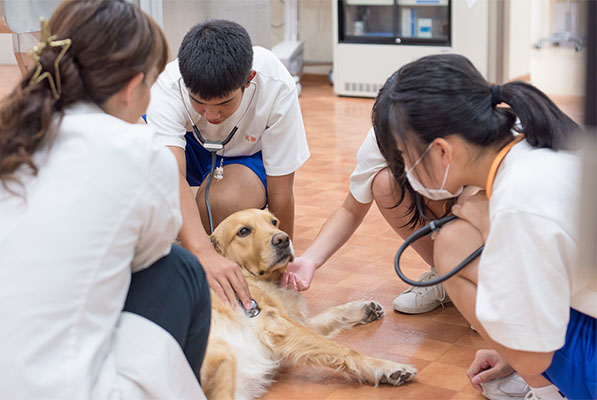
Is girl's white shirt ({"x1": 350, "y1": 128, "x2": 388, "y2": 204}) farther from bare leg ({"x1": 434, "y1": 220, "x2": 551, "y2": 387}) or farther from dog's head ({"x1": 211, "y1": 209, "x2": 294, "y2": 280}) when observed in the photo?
bare leg ({"x1": 434, "y1": 220, "x2": 551, "y2": 387})

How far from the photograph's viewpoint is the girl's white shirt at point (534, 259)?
126cm

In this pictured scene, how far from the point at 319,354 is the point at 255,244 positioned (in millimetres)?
405

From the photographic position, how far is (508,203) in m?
1.29

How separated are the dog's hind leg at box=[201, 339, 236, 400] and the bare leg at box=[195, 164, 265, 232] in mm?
918

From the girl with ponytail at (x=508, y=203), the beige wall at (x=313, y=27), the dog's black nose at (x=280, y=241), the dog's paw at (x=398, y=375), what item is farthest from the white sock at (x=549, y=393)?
the beige wall at (x=313, y=27)

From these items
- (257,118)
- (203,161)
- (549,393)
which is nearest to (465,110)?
(549,393)

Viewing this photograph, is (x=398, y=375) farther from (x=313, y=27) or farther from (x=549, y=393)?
(x=313, y=27)

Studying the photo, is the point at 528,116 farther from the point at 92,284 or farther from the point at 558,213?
the point at 92,284

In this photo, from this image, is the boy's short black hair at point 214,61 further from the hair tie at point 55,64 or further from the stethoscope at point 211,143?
the hair tie at point 55,64

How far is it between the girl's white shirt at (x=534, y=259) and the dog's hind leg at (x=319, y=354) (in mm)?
532

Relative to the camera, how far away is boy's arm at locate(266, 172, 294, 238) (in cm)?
265

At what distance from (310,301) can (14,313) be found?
141 cm

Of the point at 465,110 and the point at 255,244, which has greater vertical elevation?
the point at 465,110

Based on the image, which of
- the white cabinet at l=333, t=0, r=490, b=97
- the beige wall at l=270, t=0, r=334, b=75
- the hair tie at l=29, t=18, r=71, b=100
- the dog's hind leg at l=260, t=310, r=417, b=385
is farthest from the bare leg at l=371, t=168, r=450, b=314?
the beige wall at l=270, t=0, r=334, b=75
